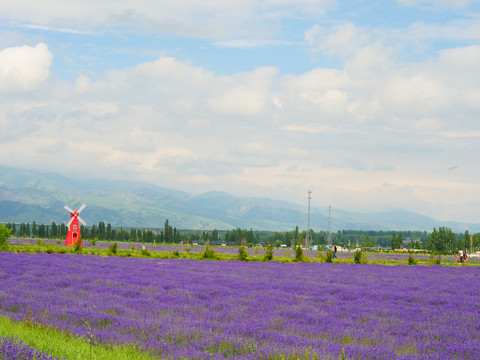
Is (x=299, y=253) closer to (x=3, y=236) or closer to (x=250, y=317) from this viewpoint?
(x=3, y=236)

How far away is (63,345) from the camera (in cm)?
750

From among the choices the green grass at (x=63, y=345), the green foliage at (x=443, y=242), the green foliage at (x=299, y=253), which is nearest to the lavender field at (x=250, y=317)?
the green grass at (x=63, y=345)

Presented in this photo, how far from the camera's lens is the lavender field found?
27.7ft

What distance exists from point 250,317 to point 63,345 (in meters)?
5.44

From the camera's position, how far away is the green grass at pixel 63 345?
6.89 m

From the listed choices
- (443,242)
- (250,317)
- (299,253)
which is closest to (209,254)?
(299,253)

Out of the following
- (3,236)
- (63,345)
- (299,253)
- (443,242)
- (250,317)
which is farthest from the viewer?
(443,242)

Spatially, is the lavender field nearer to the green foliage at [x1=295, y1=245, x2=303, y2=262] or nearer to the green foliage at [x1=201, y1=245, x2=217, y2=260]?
the green foliage at [x1=201, y1=245, x2=217, y2=260]

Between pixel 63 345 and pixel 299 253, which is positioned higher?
pixel 63 345

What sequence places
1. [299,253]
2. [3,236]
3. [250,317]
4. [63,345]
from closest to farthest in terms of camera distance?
1. [63,345]
2. [250,317]
3. [3,236]
4. [299,253]

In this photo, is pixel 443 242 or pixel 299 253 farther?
pixel 443 242

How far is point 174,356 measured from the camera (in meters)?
7.43

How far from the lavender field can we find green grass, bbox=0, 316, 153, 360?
36 centimetres

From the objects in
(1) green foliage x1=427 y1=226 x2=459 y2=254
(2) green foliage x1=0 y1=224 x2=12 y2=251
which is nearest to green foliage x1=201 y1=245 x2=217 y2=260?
(2) green foliage x1=0 y1=224 x2=12 y2=251
